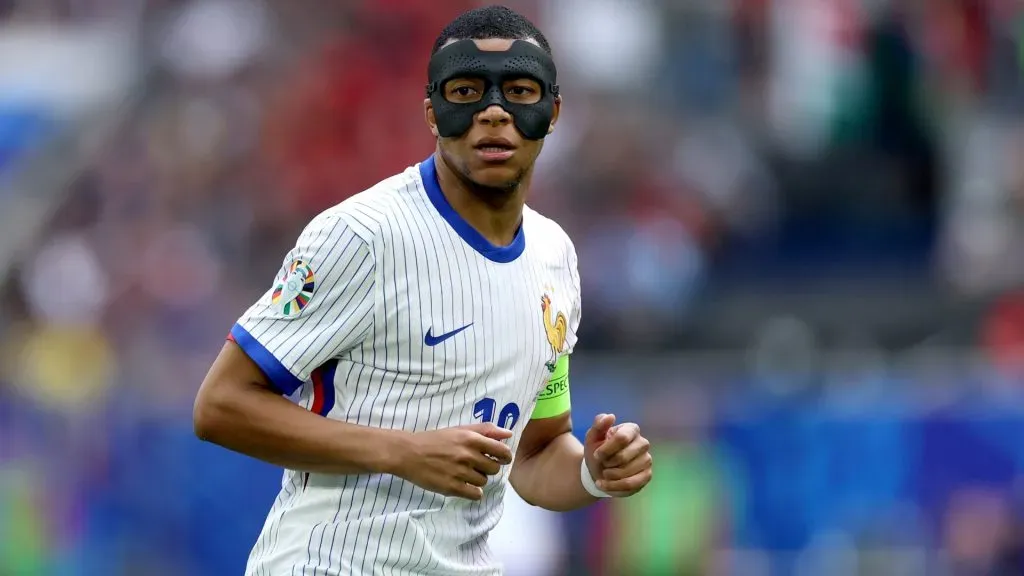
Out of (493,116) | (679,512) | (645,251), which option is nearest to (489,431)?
(493,116)

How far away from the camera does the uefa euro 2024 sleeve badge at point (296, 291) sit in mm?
3895

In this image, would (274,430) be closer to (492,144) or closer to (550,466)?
(492,144)

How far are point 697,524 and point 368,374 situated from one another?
5480mm

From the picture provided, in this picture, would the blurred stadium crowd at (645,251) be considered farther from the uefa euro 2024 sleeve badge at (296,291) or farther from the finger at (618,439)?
the uefa euro 2024 sleeve badge at (296,291)

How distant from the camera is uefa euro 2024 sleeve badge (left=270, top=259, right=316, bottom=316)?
3.89 meters

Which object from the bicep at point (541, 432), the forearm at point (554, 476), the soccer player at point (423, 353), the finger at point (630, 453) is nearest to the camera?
the soccer player at point (423, 353)

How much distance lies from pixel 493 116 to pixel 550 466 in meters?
1.12

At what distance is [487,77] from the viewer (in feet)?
13.8

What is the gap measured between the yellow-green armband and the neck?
54 cm

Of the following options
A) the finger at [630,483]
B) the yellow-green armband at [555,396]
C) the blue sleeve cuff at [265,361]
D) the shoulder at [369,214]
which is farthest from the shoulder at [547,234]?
the blue sleeve cuff at [265,361]

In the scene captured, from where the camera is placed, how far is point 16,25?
47.4 feet

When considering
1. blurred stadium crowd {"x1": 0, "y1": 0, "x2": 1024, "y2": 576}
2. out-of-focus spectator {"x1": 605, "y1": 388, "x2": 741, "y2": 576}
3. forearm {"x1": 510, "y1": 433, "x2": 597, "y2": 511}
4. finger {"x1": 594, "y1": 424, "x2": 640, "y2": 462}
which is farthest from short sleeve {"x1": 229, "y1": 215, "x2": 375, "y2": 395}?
out-of-focus spectator {"x1": 605, "y1": 388, "x2": 741, "y2": 576}

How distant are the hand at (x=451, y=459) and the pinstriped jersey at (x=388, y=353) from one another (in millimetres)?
249

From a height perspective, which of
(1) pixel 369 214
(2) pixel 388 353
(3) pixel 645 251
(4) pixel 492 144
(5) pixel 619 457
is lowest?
(5) pixel 619 457
